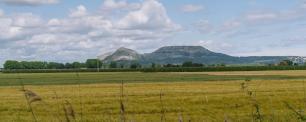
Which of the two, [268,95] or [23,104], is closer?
[23,104]

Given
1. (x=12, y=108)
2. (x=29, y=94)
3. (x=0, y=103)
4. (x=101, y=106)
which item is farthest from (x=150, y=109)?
(x=29, y=94)

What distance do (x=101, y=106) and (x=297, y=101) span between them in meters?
14.0

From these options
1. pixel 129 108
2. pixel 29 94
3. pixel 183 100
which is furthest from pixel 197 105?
pixel 29 94

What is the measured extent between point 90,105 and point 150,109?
4.93 m

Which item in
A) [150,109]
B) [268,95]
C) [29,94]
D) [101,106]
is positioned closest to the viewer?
[29,94]

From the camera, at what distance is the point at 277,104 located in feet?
120

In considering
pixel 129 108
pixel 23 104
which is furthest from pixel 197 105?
pixel 23 104

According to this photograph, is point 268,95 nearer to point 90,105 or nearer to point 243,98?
point 243,98

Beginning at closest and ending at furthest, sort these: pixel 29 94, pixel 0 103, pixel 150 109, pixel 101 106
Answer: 1. pixel 29 94
2. pixel 150 109
3. pixel 101 106
4. pixel 0 103

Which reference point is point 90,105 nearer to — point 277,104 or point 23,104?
point 23,104

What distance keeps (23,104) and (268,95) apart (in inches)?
724

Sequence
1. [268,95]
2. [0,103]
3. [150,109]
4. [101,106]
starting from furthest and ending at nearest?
1. [268,95]
2. [0,103]
3. [101,106]
4. [150,109]

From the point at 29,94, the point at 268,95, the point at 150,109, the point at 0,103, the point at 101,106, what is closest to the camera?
the point at 29,94

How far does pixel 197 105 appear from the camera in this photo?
36.5 metres
